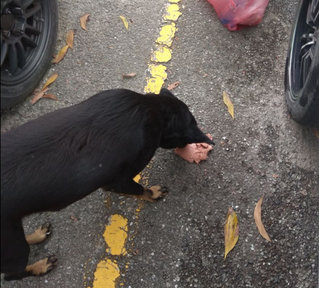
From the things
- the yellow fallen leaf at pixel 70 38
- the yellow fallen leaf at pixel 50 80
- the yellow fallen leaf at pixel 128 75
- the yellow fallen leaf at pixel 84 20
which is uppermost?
the yellow fallen leaf at pixel 84 20

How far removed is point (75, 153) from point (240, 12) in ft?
8.24

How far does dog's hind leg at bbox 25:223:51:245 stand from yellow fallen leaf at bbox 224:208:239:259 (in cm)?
143

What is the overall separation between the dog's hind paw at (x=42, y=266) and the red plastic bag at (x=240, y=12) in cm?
289

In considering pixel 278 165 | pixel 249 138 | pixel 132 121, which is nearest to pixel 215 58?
pixel 249 138

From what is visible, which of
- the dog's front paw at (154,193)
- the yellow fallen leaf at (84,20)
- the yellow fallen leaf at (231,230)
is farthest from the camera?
the yellow fallen leaf at (84,20)

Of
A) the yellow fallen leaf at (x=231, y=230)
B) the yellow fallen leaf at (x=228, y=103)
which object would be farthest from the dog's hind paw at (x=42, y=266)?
the yellow fallen leaf at (x=228, y=103)

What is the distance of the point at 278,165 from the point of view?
3.60 meters

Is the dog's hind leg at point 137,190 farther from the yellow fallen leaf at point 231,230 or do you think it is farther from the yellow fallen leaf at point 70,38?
the yellow fallen leaf at point 70,38

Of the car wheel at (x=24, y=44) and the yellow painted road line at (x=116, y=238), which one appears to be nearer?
the yellow painted road line at (x=116, y=238)

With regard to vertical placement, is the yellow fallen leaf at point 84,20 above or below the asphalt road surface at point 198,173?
above

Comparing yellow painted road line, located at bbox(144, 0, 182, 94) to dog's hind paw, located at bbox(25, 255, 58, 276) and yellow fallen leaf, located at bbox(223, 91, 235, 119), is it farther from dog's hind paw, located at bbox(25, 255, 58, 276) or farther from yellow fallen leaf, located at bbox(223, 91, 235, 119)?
dog's hind paw, located at bbox(25, 255, 58, 276)

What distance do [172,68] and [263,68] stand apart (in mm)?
927

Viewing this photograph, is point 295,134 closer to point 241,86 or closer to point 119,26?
point 241,86

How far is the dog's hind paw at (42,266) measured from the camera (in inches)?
121
